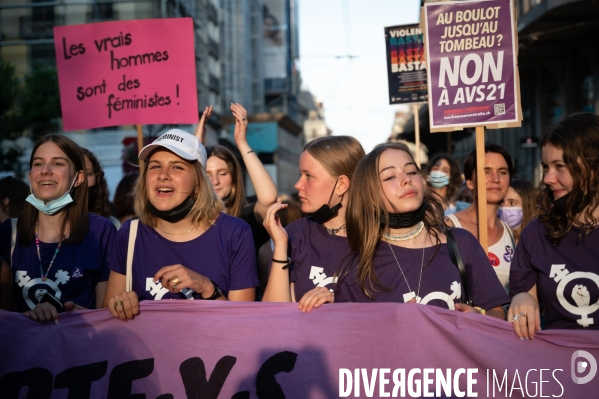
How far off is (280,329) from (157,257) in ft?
2.46

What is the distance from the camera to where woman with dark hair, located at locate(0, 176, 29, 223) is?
6715mm

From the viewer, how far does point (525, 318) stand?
10.9ft

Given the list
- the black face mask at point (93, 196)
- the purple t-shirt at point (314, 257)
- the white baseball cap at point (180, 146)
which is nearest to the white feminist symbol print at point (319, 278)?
the purple t-shirt at point (314, 257)

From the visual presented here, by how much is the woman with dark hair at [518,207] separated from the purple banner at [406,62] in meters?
2.80

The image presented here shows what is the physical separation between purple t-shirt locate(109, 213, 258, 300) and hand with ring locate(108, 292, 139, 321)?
0.31m

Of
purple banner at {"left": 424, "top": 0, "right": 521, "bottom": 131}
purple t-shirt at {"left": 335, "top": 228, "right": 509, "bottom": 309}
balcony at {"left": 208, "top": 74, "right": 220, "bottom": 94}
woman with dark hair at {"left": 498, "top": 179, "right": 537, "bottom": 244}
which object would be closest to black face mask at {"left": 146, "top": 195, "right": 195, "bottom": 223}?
purple t-shirt at {"left": 335, "top": 228, "right": 509, "bottom": 309}

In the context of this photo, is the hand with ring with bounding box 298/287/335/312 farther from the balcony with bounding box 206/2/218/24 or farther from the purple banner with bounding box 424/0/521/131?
the balcony with bounding box 206/2/218/24

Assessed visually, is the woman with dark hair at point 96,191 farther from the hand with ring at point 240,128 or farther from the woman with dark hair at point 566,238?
the woman with dark hair at point 566,238

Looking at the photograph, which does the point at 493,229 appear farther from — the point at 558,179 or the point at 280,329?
the point at 280,329

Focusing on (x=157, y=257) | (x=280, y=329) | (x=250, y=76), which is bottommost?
(x=280, y=329)

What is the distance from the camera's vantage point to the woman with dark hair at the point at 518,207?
6.62m

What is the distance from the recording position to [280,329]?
3.50 metres

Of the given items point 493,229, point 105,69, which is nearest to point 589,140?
point 493,229

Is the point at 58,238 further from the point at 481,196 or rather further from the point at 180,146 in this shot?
the point at 481,196
